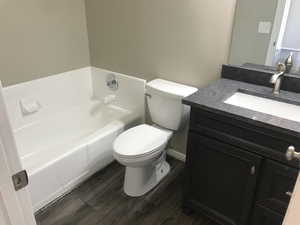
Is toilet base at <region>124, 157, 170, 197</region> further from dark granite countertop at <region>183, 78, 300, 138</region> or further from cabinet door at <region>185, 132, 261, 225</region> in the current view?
dark granite countertop at <region>183, 78, 300, 138</region>

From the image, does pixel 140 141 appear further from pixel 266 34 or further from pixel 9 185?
pixel 9 185

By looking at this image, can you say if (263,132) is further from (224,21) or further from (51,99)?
(51,99)

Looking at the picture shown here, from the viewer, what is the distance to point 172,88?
208 centimetres

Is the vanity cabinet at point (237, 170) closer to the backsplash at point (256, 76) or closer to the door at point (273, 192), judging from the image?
the door at point (273, 192)

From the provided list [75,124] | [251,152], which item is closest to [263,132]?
[251,152]

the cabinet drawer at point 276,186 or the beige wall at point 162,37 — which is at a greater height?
the beige wall at point 162,37

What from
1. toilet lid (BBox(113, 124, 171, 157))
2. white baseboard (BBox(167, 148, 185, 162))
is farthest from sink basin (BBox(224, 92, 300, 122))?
white baseboard (BBox(167, 148, 185, 162))

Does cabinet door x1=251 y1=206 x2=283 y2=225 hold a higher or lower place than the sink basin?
lower

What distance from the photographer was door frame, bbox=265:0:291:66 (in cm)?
162

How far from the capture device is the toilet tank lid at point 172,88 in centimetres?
199

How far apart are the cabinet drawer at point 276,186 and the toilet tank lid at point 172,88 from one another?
813 millimetres

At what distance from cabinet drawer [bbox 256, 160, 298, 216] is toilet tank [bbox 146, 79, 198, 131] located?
0.81 metres

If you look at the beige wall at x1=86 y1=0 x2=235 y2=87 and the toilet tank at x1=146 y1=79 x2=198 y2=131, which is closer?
the beige wall at x1=86 y1=0 x2=235 y2=87

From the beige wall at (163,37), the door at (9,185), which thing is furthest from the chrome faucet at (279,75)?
the door at (9,185)
